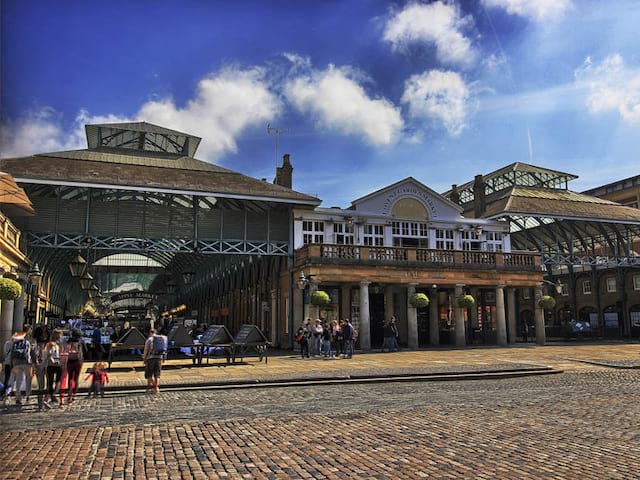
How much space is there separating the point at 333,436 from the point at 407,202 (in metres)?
26.7

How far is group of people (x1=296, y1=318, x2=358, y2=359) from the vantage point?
23.9 meters

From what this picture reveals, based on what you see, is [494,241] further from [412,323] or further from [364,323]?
[364,323]

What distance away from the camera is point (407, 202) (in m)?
34.0

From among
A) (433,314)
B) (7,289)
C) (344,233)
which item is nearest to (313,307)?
(344,233)

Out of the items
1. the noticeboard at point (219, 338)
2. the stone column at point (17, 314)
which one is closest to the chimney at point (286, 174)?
the stone column at point (17, 314)

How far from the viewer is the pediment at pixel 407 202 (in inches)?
1300

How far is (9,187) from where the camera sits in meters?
17.7

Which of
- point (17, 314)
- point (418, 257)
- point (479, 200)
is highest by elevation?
point (479, 200)

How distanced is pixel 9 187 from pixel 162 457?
553 inches

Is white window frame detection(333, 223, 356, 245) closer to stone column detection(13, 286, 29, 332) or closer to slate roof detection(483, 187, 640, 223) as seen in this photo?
slate roof detection(483, 187, 640, 223)

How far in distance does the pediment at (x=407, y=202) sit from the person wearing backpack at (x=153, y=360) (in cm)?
2040

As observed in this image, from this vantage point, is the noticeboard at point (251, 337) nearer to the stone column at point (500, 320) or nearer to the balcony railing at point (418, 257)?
the balcony railing at point (418, 257)

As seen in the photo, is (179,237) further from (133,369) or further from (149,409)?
(149,409)

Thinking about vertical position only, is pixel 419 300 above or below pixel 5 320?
above
